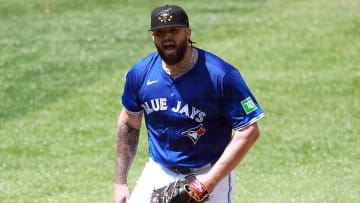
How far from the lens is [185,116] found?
684 cm

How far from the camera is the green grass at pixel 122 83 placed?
1121 cm

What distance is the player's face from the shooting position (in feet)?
21.8


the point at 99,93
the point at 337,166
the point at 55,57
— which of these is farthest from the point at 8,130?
the point at 337,166

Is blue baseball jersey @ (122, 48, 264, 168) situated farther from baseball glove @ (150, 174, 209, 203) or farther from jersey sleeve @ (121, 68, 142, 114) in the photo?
baseball glove @ (150, 174, 209, 203)

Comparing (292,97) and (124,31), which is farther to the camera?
(124,31)

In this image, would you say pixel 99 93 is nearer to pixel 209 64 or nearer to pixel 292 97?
pixel 292 97

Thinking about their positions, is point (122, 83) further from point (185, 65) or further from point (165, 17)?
point (165, 17)

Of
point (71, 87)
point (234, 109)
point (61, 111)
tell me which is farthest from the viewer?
point (71, 87)

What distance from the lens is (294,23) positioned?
18.6 meters

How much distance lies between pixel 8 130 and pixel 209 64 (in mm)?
7089

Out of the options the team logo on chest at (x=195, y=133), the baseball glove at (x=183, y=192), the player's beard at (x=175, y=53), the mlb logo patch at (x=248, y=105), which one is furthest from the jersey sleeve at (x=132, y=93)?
the mlb logo patch at (x=248, y=105)

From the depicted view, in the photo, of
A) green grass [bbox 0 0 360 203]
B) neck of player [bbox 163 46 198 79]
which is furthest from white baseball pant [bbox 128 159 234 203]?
green grass [bbox 0 0 360 203]

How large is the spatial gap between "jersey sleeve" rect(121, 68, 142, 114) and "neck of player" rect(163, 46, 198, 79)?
0.28 metres

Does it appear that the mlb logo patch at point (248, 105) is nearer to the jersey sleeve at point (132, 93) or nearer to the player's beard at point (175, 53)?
the player's beard at point (175, 53)
